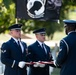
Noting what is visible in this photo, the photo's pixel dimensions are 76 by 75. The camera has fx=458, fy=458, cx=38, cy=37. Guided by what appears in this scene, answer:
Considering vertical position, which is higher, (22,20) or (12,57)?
(12,57)

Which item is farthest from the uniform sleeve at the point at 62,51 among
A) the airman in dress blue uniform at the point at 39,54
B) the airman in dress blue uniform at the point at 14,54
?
the airman in dress blue uniform at the point at 39,54

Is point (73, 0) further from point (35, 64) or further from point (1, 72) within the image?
point (35, 64)

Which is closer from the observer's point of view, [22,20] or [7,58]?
[7,58]

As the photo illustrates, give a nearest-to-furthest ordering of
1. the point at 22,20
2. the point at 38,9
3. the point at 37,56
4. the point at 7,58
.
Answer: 1. the point at 7,58
2. the point at 37,56
3. the point at 38,9
4. the point at 22,20

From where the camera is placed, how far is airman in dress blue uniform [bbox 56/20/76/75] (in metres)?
7.08

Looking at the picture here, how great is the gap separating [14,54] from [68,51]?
1.64 metres

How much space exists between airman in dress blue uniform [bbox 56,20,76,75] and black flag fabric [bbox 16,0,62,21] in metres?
3.17

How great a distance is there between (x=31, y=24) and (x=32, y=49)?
13.0 m

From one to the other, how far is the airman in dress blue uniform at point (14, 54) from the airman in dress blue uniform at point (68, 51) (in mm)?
1301

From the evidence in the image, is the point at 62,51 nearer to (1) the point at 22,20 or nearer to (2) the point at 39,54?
(2) the point at 39,54

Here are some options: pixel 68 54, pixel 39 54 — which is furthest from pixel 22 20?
pixel 68 54

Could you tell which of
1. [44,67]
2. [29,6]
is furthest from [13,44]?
[29,6]

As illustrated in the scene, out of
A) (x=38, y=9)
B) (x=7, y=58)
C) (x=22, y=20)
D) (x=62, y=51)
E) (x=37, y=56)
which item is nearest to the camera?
(x=62, y=51)

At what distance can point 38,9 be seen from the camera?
1052cm
